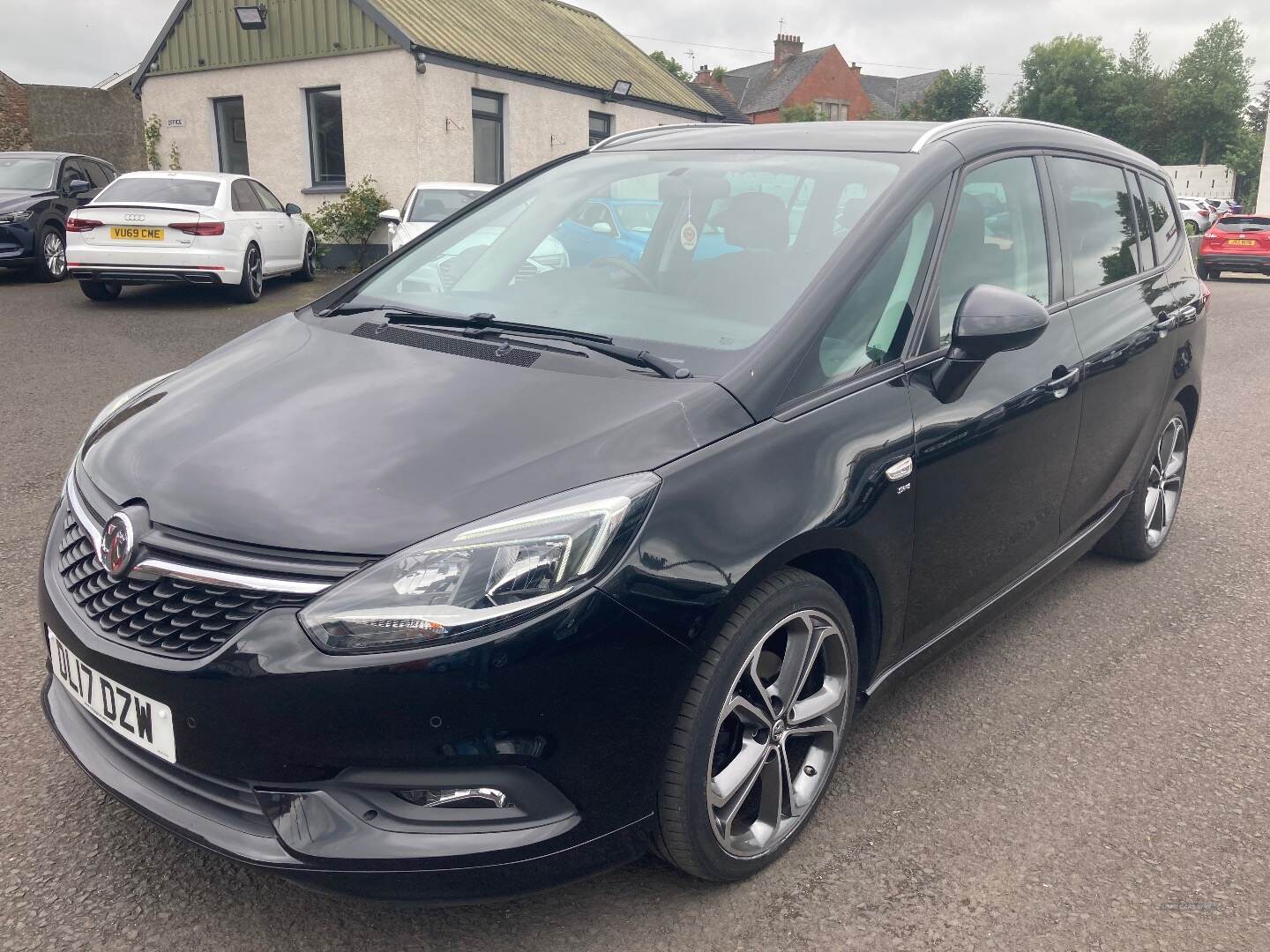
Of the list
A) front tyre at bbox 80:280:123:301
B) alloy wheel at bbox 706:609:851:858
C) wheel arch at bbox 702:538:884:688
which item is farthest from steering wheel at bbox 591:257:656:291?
front tyre at bbox 80:280:123:301

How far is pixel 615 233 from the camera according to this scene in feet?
10.7

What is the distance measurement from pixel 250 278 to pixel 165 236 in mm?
1216

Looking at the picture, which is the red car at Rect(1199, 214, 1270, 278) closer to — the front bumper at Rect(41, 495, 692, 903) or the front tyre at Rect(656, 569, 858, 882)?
the front tyre at Rect(656, 569, 858, 882)

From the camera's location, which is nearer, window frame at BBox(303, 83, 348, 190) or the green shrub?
the green shrub

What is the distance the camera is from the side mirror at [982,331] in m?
2.75

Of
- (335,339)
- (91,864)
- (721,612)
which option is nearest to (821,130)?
(335,339)

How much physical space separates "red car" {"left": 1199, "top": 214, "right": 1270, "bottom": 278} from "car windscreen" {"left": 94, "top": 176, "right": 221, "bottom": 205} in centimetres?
1933

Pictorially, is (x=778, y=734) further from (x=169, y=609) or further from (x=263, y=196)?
(x=263, y=196)

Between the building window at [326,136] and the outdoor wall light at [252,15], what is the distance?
137cm

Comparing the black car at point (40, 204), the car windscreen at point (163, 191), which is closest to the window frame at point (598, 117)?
the black car at point (40, 204)

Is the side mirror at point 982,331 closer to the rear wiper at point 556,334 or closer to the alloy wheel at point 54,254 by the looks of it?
the rear wiper at point 556,334

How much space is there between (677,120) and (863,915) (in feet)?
74.2

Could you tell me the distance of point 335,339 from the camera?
2898mm

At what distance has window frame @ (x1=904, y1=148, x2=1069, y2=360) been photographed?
2822 millimetres
